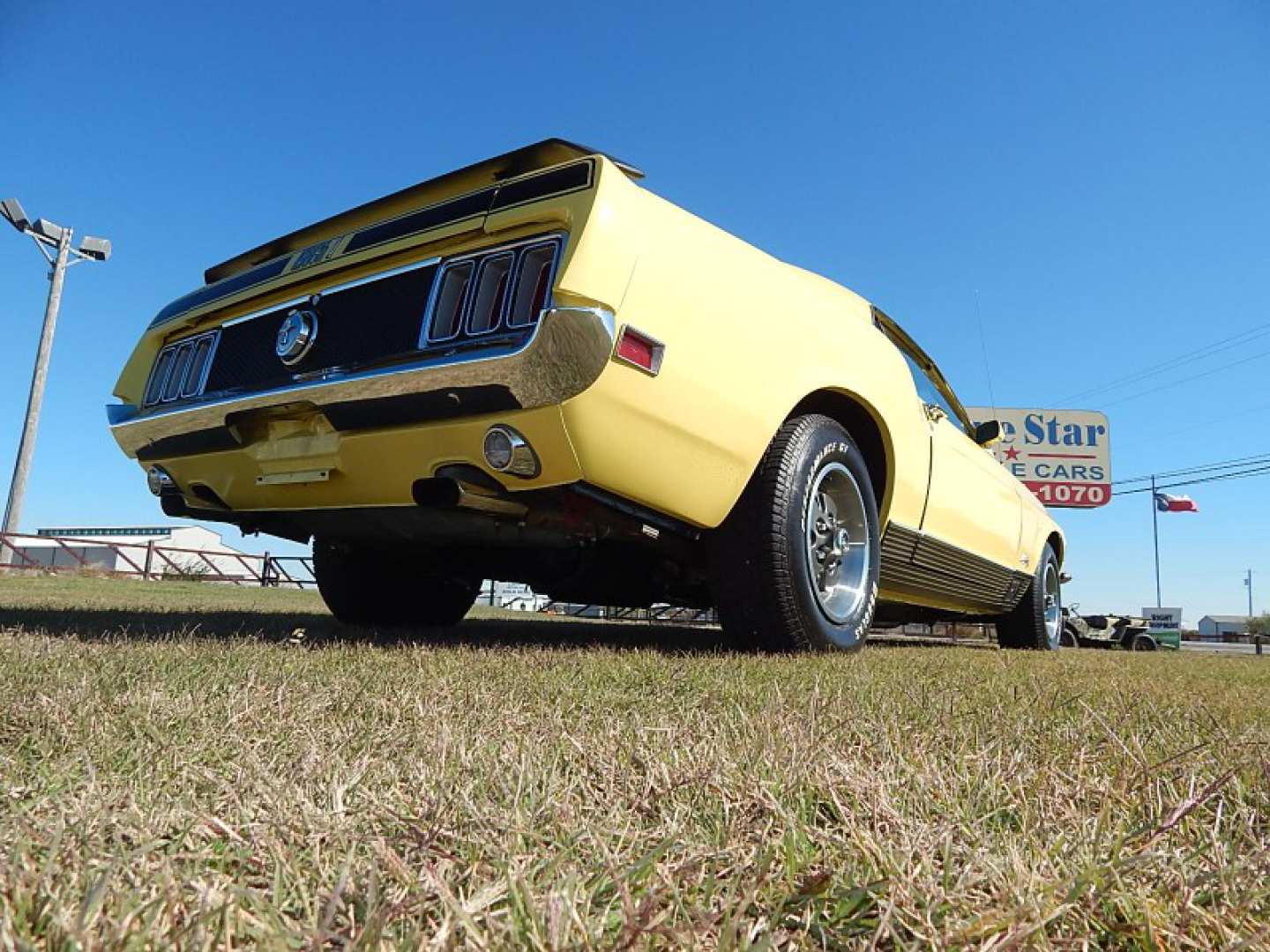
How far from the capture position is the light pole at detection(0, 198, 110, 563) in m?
21.1

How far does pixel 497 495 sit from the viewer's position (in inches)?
104

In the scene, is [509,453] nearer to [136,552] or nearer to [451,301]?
[451,301]

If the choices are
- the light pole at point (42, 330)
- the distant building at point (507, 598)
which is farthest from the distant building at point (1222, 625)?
the light pole at point (42, 330)

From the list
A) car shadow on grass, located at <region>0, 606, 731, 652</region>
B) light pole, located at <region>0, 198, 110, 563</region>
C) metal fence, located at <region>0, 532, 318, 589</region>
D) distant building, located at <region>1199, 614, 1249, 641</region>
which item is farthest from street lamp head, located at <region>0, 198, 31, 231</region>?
distant building, located at <region>1199, 614, 1249, 641</region>

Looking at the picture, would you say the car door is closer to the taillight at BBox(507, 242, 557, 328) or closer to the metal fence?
the taillight at BBox(507, 242, 557, 328)

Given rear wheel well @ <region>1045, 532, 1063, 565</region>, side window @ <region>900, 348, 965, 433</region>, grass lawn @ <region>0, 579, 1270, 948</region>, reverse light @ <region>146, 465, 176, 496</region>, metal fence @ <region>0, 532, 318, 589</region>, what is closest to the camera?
grass lawn @ <region>0, 579, 1270, 948</region>

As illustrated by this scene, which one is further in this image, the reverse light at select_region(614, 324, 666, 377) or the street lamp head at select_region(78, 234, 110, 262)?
the street lamp head at select_region(78, 234, 110, 262)

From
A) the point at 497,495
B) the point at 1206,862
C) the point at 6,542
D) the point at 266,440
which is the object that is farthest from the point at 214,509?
the point at 6,542

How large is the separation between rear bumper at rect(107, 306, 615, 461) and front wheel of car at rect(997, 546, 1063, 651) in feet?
15.9

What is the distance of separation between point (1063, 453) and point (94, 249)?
88.6ft

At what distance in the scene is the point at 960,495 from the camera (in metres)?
4.42

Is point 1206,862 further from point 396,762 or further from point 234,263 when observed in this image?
point 234,263

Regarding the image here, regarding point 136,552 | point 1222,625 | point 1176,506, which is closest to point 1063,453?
point 1176,506

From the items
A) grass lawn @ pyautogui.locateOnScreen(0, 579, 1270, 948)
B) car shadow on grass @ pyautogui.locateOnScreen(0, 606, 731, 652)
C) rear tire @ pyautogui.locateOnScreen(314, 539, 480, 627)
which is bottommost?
grass lawn @ pyautogui.locateOnScreen(0, 579, 1270, 948)
